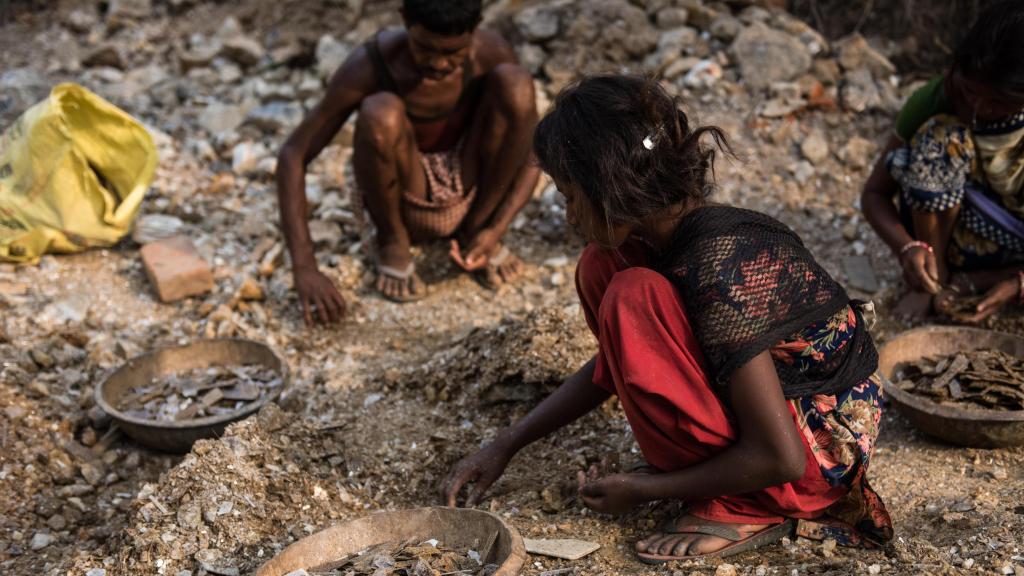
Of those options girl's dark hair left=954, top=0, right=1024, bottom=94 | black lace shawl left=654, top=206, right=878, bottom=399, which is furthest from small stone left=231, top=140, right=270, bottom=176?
girl's dark hair left=954, top=0, right=1024, bottom=94

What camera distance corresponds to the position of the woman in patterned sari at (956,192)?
307 centimetres

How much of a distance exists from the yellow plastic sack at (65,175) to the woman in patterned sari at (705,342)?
262 centimetres

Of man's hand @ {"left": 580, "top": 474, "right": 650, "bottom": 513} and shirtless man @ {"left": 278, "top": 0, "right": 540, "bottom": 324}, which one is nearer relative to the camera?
man's hand @ {"left": 580, "top": 474, "right": 650, "bottom": 513}

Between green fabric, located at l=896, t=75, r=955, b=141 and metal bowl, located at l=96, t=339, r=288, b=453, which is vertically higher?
green fabric, located at l=896, t=75, r=955, b=141

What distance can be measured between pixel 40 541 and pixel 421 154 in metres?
2.08

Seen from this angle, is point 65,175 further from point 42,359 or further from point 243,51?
point 243,51

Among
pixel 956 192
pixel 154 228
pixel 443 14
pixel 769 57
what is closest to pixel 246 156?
pixel 154 228

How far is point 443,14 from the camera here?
3.29 meters

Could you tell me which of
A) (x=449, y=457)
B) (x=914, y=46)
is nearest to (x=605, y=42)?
(x=914, y=46)

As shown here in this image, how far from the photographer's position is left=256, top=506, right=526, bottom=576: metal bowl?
6.72 feet

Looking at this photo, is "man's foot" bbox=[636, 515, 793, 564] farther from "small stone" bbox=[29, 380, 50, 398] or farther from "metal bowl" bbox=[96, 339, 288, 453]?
"small stone" bbox=[29, 380, 50, 398]

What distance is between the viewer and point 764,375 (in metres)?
1.96

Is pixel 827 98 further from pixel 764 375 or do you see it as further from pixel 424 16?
pixel 764 375

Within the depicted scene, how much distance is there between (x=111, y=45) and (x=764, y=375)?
5148 millimetres
